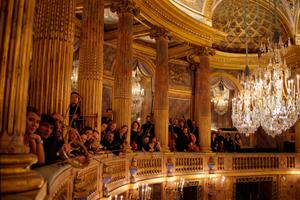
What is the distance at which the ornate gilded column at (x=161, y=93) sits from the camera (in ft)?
43.6

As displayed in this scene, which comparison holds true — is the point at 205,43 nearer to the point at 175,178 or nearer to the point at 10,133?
the point at 175,178

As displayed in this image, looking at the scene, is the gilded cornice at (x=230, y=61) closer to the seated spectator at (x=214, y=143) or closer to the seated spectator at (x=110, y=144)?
the seated spectator at (x=214, y=143)

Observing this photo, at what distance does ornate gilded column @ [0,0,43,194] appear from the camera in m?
2.34

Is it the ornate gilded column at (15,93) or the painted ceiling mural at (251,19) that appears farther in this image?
the painted ceiling mural at (251,19)

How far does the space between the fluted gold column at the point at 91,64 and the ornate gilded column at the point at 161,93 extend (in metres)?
5.21

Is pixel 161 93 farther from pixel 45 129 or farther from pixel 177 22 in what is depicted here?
pixel 45 129

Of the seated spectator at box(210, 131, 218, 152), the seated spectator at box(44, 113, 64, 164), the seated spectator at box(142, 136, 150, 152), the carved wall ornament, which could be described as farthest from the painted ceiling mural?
the seated spectator at box(44, 113, 64, 164)

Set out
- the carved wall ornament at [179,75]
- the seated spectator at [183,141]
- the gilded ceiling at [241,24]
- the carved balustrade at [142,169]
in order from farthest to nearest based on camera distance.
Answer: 1. the carved wall ornament at [179,75]
2. the gilded ceiling at [241,24]
3. the seated spectator at [183,141]
4. the carved balustrade at [142,169]

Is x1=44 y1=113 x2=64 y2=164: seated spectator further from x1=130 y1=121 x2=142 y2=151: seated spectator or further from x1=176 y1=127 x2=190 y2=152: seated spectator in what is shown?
x1=176 y1=127 x2=190 y2=152: seated spectator

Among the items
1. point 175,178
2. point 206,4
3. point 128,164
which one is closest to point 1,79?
point 128,164

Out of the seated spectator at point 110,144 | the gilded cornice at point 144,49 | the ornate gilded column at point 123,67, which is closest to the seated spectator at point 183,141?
the ornate gilded column at point 123,67

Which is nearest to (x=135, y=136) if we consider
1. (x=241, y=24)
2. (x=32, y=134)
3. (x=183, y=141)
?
(x=183, y=141)

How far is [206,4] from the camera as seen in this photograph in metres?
17.2

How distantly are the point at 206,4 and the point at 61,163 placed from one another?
1506cm
